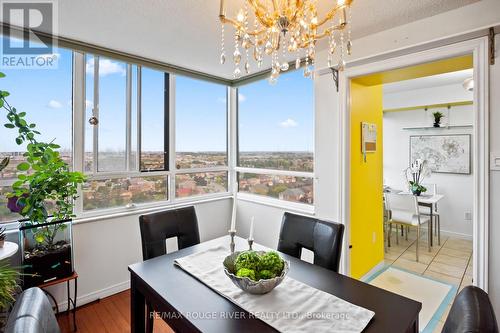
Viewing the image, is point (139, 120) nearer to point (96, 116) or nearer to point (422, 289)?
point (96, 116)

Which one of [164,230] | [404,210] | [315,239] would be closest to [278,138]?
[315,239]

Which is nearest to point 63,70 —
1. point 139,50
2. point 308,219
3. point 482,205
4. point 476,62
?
point 139,50

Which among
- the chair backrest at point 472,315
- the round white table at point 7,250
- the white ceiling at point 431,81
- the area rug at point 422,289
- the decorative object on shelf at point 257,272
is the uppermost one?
the white ceiling at point 431,81

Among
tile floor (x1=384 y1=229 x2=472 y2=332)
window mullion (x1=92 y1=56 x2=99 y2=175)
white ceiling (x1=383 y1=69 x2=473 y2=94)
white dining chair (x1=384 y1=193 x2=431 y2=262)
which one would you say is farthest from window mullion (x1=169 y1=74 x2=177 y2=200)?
white ceiling (x1=383 y1=69 x2=473 y2=94)

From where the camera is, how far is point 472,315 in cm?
73

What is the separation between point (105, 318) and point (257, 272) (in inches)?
69.8

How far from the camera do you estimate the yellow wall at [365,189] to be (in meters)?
2.57

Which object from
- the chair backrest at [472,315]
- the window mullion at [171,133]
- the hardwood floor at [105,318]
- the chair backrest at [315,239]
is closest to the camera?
the chair backrest at [472,315]

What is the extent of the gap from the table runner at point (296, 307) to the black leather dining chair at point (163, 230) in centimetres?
53

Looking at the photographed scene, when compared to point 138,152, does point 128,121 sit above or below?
above

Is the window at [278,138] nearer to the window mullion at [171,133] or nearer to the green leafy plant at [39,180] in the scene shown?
the window mullion at [171,133]

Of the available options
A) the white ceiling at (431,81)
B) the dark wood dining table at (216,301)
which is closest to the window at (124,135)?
the dark wood dining table at (216,301)

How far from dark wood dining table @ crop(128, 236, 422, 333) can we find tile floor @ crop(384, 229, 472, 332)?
7.12ft

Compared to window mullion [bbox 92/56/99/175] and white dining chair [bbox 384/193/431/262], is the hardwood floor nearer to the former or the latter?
window mullion [bbox 92/56/99/175]
